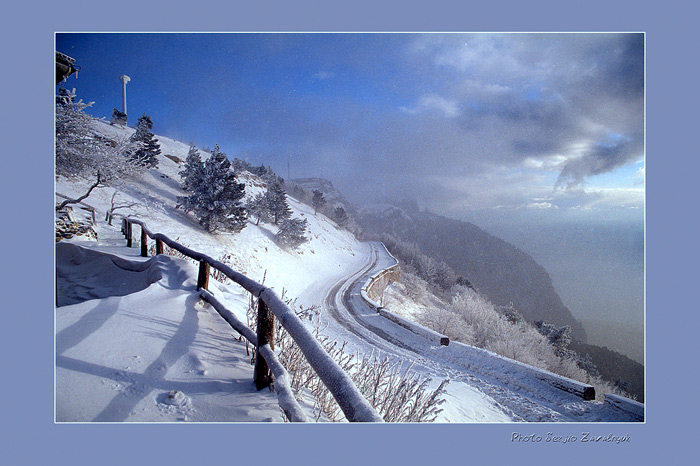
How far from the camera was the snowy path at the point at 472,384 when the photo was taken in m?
4.75

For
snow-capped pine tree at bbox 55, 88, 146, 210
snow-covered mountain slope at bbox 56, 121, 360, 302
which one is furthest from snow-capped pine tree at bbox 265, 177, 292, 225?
snow-capped pine tree at bbox 55, 88, 146, 210

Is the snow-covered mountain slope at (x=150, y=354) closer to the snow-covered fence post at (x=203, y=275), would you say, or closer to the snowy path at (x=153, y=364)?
the snowy path at (x=153, y=364)

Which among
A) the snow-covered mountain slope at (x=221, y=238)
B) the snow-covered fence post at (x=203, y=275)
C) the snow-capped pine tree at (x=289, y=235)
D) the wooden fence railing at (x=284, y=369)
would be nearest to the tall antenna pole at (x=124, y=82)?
the snow-covered mountain slope at (x=221, y=238)

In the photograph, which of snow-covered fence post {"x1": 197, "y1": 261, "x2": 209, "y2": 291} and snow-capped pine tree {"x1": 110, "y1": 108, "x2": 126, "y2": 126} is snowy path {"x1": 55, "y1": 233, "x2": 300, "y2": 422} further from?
snow-capped pine tree {"x1": 110, "y1": 108, "x2": 126, "y2": 126}

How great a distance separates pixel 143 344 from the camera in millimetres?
2209

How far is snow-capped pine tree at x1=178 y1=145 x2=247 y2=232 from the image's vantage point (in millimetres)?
17375

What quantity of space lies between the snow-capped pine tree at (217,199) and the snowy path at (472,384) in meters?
10.8

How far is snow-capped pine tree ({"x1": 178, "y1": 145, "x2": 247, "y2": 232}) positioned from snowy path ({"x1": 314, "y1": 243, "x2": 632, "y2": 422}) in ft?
35.4

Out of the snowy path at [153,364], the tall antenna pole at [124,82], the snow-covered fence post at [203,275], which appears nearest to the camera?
the snowy path at [153,364]

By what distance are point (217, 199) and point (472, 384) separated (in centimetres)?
1714

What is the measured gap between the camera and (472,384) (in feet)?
20.1

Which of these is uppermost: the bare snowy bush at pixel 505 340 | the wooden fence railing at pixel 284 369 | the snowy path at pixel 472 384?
the wooden fence railing at pixel 284 369

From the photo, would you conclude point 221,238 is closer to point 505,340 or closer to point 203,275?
point 203,275

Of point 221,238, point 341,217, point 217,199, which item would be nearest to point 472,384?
point 221,238
